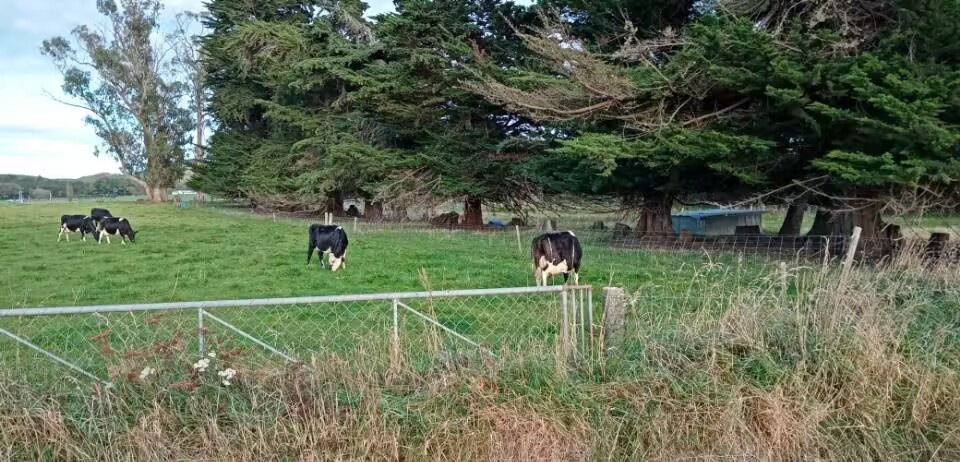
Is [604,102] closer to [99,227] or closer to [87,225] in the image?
[99,227]

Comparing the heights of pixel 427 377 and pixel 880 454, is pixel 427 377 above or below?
above

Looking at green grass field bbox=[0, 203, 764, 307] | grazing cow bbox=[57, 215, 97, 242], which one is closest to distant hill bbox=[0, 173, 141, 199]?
grazing cow bbox=[57, 215, 97, 242]

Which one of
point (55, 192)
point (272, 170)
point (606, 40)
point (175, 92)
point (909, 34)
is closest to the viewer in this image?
point (909, 34)

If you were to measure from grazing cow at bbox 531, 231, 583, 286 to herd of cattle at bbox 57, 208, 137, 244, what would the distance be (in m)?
14.7

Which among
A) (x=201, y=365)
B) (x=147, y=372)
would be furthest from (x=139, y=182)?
(x=201, y=365)

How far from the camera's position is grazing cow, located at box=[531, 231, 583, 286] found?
Answer: 10695 mm

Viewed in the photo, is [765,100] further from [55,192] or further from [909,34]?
[55,192]

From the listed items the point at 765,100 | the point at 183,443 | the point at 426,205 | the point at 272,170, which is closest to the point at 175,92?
the point at 272,170

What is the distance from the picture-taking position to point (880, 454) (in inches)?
150

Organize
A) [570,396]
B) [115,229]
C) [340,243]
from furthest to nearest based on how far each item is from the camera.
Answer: [115,229], [340,243], [570,396]

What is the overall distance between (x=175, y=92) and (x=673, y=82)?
5441 cm

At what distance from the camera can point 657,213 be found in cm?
2002

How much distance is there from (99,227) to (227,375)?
19.2 metres

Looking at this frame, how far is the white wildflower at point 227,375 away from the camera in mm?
3910
